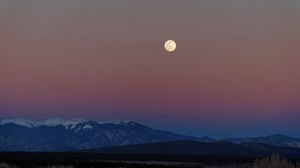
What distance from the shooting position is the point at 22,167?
69.4 metres

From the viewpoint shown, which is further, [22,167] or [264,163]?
[22,167]

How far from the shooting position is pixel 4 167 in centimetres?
5562

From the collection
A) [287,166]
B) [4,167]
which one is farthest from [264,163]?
[4,167]

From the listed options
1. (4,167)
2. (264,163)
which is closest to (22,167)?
(4,167)

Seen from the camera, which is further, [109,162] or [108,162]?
[109,162]

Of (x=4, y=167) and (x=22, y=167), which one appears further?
(x=22, y=167)

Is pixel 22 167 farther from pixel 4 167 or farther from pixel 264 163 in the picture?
pixel 264 163

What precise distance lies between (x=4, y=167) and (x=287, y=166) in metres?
27.2

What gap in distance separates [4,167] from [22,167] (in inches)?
552

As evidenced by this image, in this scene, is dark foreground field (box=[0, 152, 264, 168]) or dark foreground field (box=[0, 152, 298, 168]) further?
dark foreground field (box=[0, 152, 264, 168])

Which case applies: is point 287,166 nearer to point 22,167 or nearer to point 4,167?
point 4,167

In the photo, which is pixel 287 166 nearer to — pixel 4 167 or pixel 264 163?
pixel 264 163

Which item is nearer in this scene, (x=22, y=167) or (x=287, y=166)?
(x=287, y=166)

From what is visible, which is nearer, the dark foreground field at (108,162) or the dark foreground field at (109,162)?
the dark foreground field at (109,162)
